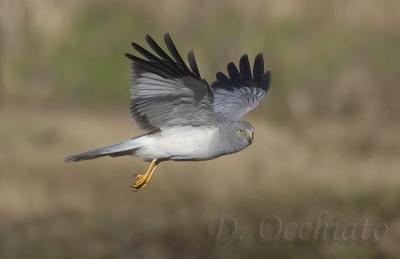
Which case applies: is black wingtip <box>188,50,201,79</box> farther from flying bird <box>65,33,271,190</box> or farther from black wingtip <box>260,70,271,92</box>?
black wingtip <box>260,70,271,92</box>

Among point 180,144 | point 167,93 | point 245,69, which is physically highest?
point 245,69

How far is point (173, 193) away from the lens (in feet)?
51.9

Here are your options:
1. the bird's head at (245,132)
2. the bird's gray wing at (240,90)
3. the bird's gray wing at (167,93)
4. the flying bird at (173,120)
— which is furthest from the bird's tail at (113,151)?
the bird's gray wing at (240,90)

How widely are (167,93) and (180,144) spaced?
520 mm

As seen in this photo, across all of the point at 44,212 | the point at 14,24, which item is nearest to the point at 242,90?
the point at 44,212

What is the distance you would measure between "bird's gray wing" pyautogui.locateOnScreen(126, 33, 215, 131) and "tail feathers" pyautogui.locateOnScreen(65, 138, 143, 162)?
170 mm

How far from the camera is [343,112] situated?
19.2 metres

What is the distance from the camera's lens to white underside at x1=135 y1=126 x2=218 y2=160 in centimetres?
988

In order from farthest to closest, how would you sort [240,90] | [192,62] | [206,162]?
[206,162] < [240,90] < [192,62]

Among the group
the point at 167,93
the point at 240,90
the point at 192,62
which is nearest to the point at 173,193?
the point at 240,90

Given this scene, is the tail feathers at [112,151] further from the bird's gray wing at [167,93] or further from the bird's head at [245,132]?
the bird's head at [245,132]

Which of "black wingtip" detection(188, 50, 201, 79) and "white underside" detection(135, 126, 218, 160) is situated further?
"white underside" detection(135, 126, 218, 160)

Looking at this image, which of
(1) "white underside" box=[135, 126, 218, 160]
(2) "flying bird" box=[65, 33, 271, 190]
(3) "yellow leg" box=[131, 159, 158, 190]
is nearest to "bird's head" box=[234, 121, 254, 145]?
(2) "flying bird" box=[65, 33, 271, 190]

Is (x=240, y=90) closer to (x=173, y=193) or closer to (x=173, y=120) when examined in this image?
(x=173, y=120)
